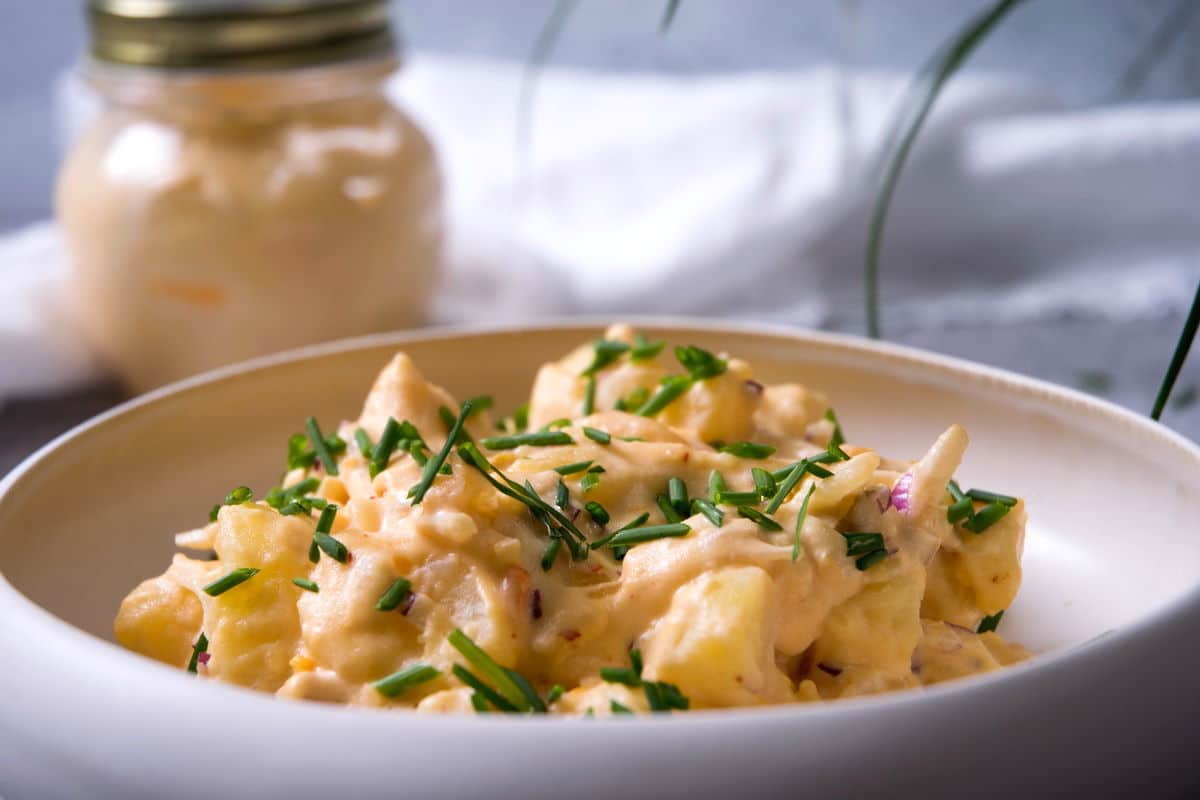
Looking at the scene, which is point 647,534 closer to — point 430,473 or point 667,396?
point 430,473

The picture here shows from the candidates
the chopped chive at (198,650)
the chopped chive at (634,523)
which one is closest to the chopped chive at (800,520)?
the chopped chive at (634,523)

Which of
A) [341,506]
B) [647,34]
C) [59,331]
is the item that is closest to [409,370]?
[341,506]

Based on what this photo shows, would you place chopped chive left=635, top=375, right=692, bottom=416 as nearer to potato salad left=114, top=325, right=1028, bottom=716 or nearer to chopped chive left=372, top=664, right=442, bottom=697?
potato salad left=114, top=325, right=1028, bottom=716

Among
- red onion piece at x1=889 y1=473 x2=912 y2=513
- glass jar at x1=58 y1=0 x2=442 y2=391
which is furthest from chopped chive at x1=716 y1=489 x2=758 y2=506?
glass jar at x1=58 y1=0 x2=442 y2=391

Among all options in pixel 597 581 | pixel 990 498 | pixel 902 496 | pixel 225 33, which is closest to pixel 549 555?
pixel 597 581

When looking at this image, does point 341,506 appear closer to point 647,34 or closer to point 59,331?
point 59,331

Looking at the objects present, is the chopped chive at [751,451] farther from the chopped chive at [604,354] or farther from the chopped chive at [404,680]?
the chopped chive at [404,680]

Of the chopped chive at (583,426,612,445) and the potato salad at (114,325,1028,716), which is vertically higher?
the chopped chive at (583,426,612,445)

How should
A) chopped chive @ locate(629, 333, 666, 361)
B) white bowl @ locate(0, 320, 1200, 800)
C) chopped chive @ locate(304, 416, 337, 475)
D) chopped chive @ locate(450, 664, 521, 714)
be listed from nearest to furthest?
white bowl @ locate(0, 320, 1200, 800), chopped chive @ locate(450, 664, 521, 714), chopped chive @ locate(304, 416, 337, 475), chopped chive @ locate(629, 333, 666, 361)
